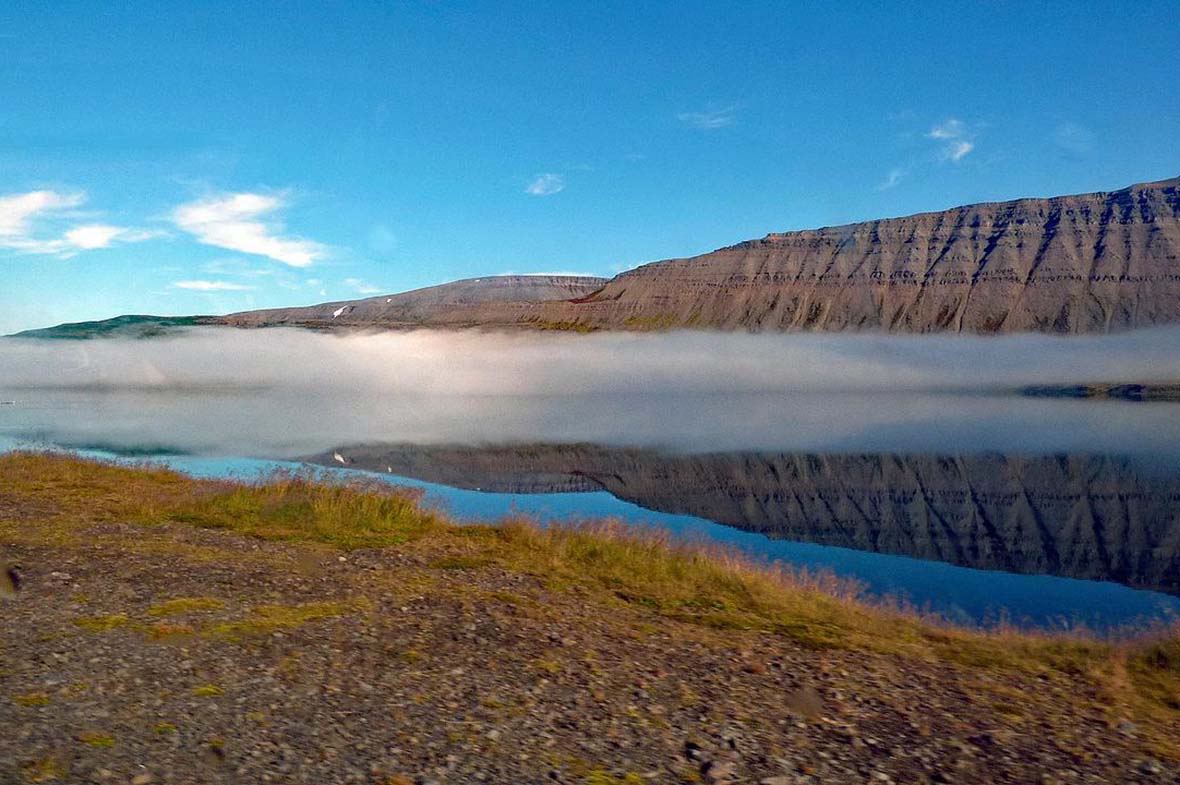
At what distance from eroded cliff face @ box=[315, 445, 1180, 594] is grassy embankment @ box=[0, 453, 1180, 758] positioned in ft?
33.4

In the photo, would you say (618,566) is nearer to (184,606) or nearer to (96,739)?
(184,606)

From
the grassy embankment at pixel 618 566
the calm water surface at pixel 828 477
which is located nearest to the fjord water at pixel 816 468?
the calm water surface at pixel 828 477

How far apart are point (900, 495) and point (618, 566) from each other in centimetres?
2445

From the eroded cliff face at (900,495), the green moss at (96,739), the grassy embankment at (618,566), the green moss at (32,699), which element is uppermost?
the green moss at (32,699)

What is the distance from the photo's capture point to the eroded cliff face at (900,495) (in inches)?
981

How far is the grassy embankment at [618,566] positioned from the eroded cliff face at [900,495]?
10.2 meters

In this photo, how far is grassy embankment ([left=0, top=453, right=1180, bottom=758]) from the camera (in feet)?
32.5

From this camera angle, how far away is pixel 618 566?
1405 cm

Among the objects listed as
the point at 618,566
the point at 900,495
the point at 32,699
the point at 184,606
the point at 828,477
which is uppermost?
the point at 32,699

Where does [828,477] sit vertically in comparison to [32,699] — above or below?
below

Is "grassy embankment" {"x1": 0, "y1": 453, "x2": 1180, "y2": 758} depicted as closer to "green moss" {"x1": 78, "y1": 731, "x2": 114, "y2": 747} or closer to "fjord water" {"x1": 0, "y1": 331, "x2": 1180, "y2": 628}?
"fjord water" {"x1": 0, "y1": 331, "x2": 1180, "y2": 628}

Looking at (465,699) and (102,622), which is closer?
(465,699)

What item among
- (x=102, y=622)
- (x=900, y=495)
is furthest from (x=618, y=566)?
(x=900, y=495)

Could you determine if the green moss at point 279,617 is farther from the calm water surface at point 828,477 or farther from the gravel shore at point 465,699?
the calm water surface at point 828,477
